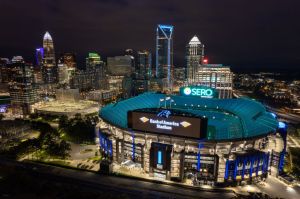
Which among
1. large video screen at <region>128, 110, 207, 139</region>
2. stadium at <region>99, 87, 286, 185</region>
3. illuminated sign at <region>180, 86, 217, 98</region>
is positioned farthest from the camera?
illuminated sign at <region>180, 86, 217, 98</region>

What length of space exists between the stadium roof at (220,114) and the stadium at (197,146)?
0.30 m

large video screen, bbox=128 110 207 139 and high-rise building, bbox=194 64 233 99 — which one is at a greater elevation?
high-rise building, bbox=194 64 233 99

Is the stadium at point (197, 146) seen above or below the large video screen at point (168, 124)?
below

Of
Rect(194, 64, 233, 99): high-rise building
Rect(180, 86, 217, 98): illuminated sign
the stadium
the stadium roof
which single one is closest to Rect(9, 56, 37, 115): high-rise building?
the stadium roof

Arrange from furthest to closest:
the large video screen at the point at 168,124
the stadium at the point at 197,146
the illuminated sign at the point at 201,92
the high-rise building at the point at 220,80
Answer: the high-rise building at the point at 220,80 < the illuminated sign at the point at 201,92 < the stadium at the point at 197,146 < the large video screen at the point at 168,124

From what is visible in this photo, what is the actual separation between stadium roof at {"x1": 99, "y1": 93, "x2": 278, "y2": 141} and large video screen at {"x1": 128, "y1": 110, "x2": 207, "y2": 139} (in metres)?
4.78

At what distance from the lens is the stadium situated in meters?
63.3

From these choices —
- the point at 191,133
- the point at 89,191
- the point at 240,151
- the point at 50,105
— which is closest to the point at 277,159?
the point at 240,151

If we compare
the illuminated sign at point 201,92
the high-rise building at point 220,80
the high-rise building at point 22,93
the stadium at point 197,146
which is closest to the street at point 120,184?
the stadium at point 197,146

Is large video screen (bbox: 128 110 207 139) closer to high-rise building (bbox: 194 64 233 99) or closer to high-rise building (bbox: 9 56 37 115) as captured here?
high-rise building (bbox: 194 64 233 99)

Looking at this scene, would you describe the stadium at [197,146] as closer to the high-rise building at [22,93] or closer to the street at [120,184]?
the street at [120,184]

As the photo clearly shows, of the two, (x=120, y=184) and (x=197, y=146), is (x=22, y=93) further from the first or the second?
(x=197, y=146)

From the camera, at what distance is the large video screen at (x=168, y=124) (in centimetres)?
6309

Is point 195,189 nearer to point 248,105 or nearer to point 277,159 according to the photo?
point 277,159
